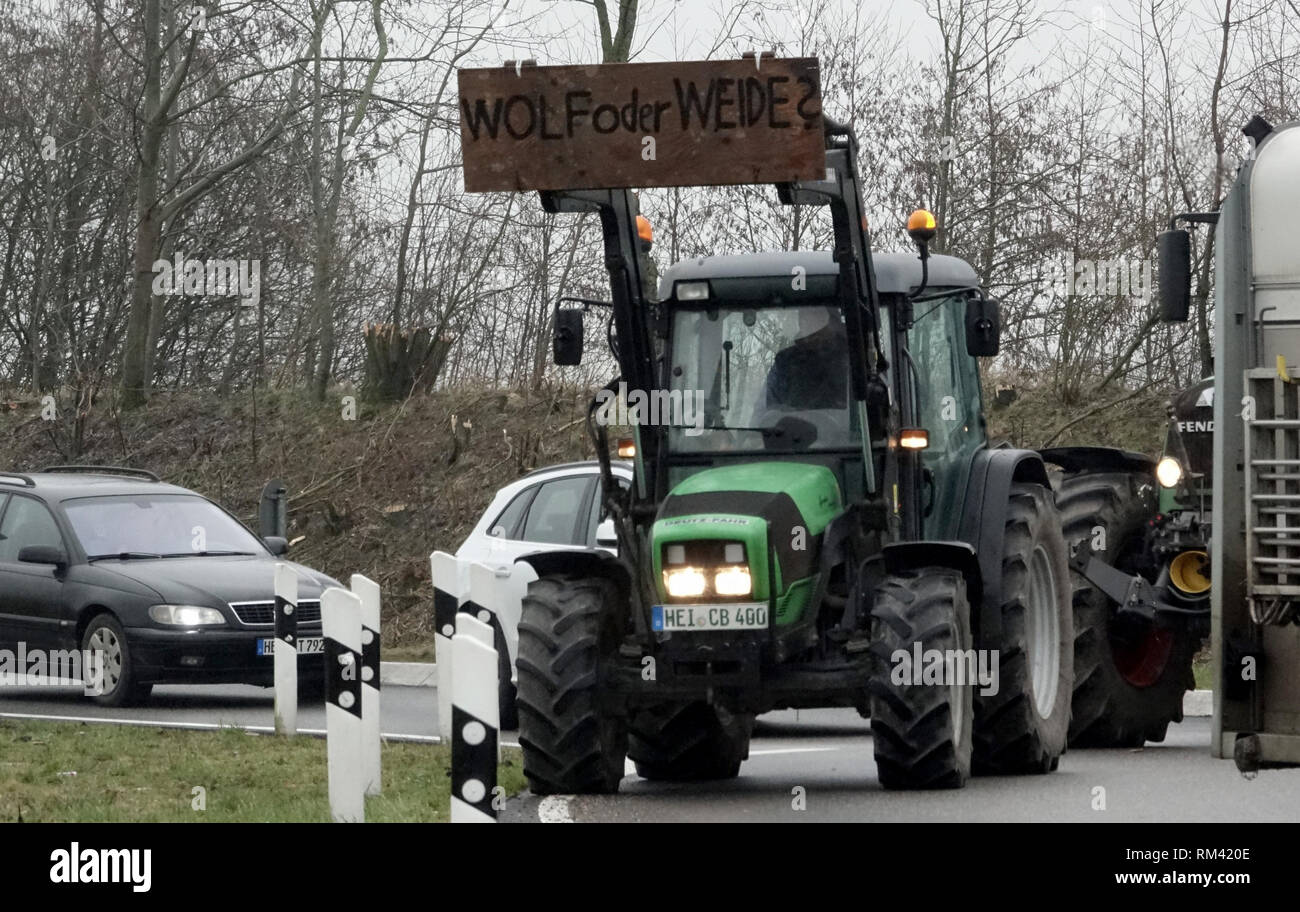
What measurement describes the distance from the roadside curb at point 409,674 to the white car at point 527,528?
3.74 m

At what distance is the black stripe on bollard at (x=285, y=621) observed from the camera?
47.9 ft

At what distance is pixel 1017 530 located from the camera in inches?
474

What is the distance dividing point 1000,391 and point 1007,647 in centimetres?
1456

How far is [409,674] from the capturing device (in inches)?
781

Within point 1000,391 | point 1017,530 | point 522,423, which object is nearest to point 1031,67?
point 1000,391

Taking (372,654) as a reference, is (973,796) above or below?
below

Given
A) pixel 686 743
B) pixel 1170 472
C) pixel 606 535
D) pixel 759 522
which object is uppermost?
pixel 1170 472

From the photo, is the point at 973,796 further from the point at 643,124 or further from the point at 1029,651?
the point at 643,124

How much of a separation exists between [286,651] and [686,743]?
3.70 m

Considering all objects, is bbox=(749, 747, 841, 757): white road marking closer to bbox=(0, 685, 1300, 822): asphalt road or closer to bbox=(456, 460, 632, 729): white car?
bbox=(0, 685, 1300, 822): asphalt road

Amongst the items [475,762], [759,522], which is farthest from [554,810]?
[475,762]

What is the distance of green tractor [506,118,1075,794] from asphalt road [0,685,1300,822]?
25cm

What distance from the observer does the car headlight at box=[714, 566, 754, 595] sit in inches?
411

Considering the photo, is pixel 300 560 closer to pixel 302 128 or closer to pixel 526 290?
pixel 526 290
